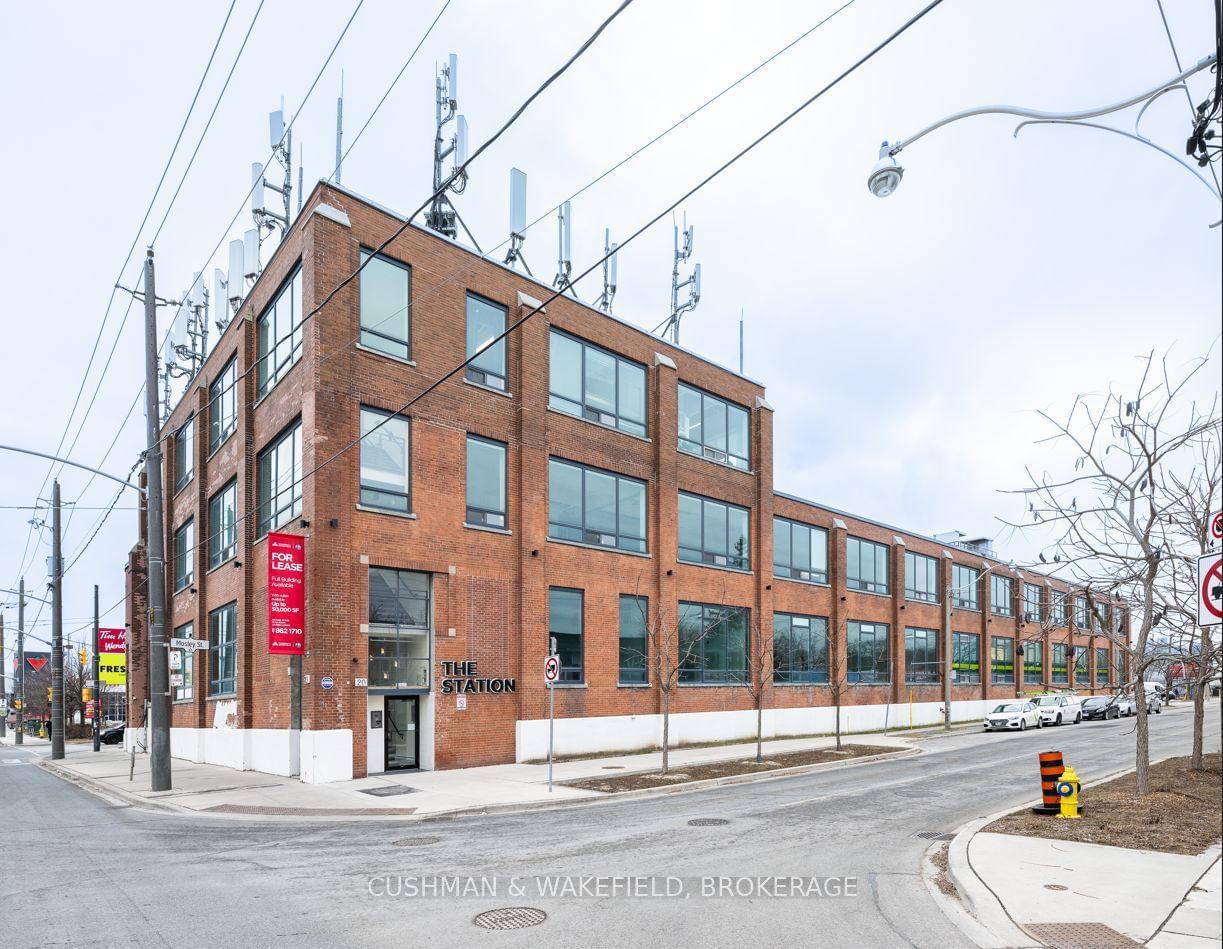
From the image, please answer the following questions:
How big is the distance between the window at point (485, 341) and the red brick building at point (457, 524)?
0.28 ft

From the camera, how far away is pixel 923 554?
157 ft

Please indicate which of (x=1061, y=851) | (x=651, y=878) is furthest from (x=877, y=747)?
(x=651, y=878)

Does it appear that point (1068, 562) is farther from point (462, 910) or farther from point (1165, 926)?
point (462, 910)

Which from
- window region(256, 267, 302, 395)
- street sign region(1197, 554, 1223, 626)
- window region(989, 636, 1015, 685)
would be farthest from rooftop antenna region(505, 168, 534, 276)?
window region(989, 636, 1015, 685)

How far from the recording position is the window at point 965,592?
1991 inches

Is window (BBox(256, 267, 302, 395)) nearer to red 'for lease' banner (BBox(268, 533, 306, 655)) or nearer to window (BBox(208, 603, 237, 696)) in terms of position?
red 'for lease' banner (BBox(268, 533, 306, 655))

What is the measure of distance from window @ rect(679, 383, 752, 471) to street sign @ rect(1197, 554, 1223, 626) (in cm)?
2383

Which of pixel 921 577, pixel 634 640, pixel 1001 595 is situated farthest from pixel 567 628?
pixel 1001 595

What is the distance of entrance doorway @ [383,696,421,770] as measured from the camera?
22031mm

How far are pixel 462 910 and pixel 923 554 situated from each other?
4292 cm

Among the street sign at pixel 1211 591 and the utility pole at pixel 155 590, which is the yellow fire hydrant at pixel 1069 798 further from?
the utility pole at pixel 155 590

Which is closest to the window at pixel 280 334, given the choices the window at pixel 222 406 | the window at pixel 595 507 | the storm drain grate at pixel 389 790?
the window at pixel 222 406

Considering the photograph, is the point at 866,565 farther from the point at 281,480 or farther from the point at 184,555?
the point at 184,555

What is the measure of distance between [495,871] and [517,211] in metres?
22.1
